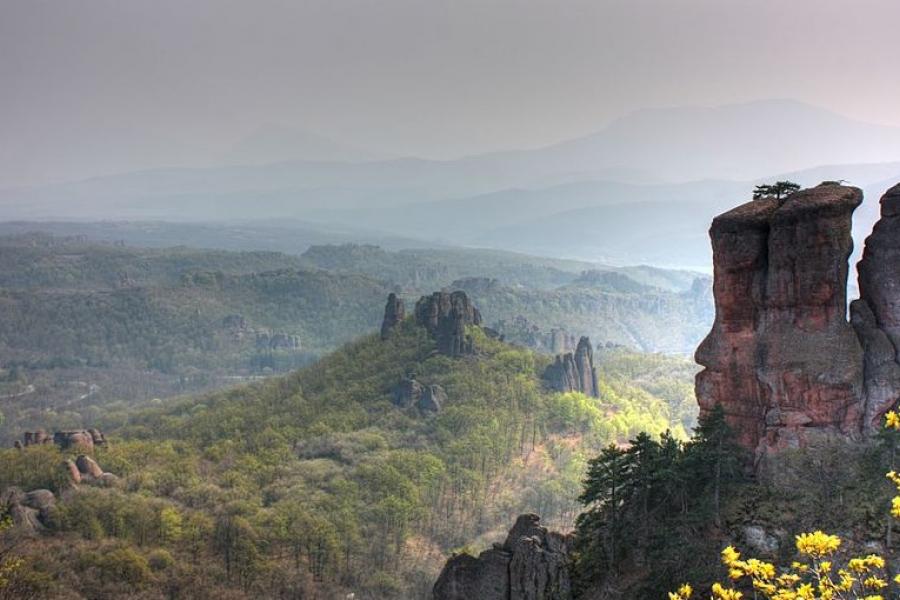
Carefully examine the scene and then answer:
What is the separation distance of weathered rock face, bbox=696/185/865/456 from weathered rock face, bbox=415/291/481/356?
56915mm

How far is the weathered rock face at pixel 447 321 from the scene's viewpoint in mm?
88625

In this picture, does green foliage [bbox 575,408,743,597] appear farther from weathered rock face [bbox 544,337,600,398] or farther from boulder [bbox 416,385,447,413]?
weathered rock face [bbox 544,337,600,398]

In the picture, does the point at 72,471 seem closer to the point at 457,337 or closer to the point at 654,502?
the point at 654,502

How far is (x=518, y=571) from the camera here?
32.3m

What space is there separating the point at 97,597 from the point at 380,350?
2152 inches

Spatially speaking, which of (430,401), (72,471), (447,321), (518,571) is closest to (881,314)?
(518,571)

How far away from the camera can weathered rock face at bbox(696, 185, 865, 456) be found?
29.6 meters

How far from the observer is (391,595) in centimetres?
5103

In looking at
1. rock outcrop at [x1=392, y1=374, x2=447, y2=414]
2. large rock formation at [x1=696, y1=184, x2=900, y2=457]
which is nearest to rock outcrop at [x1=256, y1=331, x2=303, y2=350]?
rock outcrop at [x1=392, y1=374, x2=447, y2=414]

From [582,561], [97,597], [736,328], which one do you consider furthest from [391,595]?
[736,328]

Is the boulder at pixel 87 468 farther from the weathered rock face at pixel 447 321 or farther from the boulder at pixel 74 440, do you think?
the weathered rock face at pixel 447 321

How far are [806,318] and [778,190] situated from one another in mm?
6217

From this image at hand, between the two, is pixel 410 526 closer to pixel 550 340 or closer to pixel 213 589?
pixel 213 589

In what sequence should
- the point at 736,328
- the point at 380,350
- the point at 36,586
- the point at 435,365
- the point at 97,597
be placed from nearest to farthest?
1. the point at 736,328
2. the point at 36,586
3. the point at 97,597
4. the point at 435,365
5. the point at 380,350
